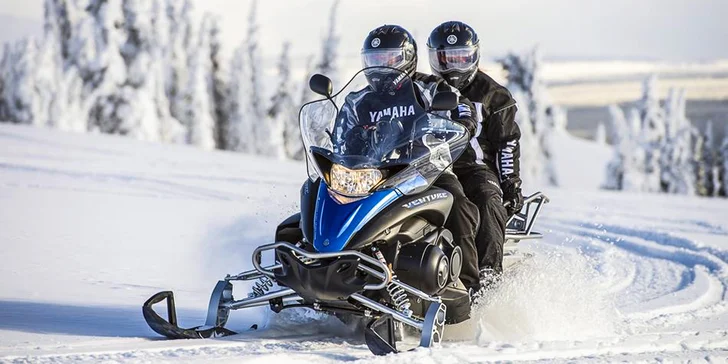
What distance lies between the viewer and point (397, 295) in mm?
5508

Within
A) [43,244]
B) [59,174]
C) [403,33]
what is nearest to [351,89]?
A: [403,33]

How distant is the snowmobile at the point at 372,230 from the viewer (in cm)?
539

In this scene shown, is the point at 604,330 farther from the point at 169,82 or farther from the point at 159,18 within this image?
the point at 169,82

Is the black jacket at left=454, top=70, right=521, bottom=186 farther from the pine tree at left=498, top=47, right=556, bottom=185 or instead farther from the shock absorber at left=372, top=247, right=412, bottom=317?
the pine tree at left=498, top=47, right=556, bottom=185

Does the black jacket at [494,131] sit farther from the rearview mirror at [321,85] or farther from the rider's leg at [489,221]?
the rearview mirror at [321,85]

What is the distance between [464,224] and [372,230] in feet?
2.85

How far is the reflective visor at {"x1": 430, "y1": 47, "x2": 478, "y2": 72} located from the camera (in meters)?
7.16

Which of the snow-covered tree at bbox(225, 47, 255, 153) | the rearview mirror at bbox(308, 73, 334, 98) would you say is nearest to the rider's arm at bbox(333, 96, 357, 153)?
the rearview mirror at bbox(308, 73, 334, 98)

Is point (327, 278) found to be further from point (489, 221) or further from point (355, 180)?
point (489, 221)

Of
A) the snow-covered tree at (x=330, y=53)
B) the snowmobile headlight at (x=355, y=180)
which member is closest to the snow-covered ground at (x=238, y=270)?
the snowmobile headlight at (x=355, y=180)

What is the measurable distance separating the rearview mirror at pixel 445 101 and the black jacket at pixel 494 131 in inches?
56.5

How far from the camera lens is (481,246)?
6.40 m

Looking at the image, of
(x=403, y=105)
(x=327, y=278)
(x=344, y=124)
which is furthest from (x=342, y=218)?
(x=403, y=105)

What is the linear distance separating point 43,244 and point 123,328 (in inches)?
128
